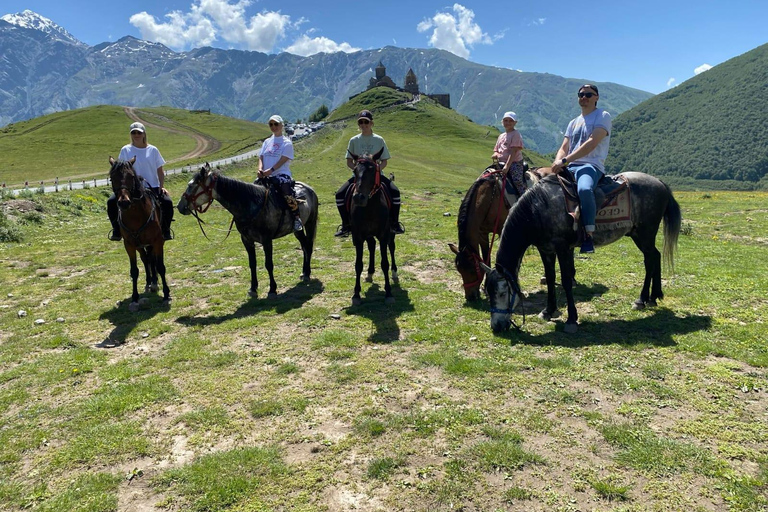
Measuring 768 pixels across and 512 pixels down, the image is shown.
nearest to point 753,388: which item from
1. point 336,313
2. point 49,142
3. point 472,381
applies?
point 472,381

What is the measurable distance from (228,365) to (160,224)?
5558 mm

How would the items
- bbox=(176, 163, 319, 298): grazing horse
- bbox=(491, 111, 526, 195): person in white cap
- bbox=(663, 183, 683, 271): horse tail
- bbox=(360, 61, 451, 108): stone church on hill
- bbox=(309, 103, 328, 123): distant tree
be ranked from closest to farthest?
1. bbox=(663, 183, 683, 271): horse tail
2. bbox=(176, 163, 319, 298): grazing horse
3. bbox=(491, 111, 526, 195): person in white cap
4. bbox=(309, 103, 328, 123): distant tree
5. bbox=(360, 61, 451, 108): stone church on hill

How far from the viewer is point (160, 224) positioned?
10.7m

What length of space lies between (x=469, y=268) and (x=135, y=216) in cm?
811

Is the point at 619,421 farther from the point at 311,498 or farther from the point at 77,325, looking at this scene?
the point at 77,325

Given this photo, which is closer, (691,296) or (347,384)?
(347,384)

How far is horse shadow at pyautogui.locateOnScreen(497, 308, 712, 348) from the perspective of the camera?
7379 mm

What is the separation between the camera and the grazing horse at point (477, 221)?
925 cm

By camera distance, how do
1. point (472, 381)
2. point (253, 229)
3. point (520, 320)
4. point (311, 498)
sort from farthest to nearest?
1. point (253, 229)
2. point (520, 320)
3. point (472, 381)
4. point (311, 498)

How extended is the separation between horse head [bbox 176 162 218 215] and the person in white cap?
7.14 m

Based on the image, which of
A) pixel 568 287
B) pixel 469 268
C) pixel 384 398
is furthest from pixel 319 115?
pixel 384 398

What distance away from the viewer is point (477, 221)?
368 inches

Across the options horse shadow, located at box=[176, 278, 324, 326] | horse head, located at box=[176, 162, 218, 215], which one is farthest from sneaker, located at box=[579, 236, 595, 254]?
horse head, located at box=[176, 162, 218, 215]

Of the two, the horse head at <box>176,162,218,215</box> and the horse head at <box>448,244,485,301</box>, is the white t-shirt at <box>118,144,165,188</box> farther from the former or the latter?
the horse head at <box>448,244,485,301</box>
